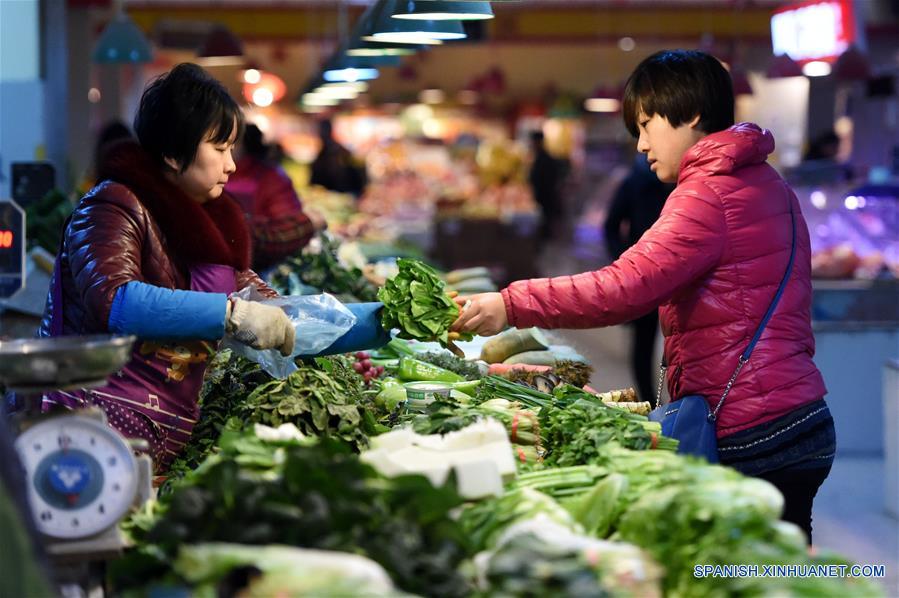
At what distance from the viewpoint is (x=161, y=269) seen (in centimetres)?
337

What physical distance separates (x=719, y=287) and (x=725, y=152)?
1.29 ft

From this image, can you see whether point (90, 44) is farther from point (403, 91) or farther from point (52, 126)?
point (403, 91)

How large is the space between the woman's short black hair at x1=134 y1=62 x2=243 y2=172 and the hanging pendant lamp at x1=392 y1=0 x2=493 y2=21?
884 millimetres

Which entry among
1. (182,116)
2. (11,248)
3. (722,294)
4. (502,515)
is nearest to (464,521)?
(502,515)

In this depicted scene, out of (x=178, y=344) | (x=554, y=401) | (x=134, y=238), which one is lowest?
(x=554, y=401)

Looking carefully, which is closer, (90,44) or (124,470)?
(124,470)

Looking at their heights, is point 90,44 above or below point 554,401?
above

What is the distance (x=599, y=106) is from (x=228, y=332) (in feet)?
57.2

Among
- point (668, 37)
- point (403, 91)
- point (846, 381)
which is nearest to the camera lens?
point (846, 381)

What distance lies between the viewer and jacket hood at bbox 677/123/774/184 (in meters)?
3.54

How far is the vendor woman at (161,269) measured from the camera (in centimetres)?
316

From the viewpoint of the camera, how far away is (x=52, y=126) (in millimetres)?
9859

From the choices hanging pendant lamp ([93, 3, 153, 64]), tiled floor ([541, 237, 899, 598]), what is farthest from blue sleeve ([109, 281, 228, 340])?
hanging pendant lamp ([93, 3, 153, 64])

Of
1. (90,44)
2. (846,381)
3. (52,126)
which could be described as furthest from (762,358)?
(90,44)
